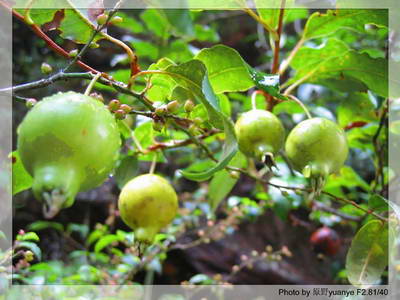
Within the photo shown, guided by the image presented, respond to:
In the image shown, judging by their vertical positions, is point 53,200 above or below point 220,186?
below

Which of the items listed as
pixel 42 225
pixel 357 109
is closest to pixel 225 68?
pixel 357 109

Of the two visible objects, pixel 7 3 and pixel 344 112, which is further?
pixel 344 112

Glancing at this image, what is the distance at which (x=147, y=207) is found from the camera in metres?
0.58

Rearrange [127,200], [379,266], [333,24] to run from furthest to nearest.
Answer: [333,24]
[379,266]
[127,200]

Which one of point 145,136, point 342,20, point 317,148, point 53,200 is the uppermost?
point 342,20

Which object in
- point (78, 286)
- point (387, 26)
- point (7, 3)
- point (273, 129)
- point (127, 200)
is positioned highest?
point (387, 26)

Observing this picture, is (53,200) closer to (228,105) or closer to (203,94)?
(203,94)

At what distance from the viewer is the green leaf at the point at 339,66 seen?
83cm

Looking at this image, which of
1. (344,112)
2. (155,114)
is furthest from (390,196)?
(155,114)

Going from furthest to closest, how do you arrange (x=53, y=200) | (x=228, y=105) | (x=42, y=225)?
1. (x=42, y=225)
2. (x=228, y=105)
3. (x=53, y=200)

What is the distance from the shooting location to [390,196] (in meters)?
1.10

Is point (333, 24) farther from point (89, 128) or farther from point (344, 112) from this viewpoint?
point (89, 128)

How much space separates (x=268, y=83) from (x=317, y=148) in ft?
0.38

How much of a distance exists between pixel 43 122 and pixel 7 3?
27cm
